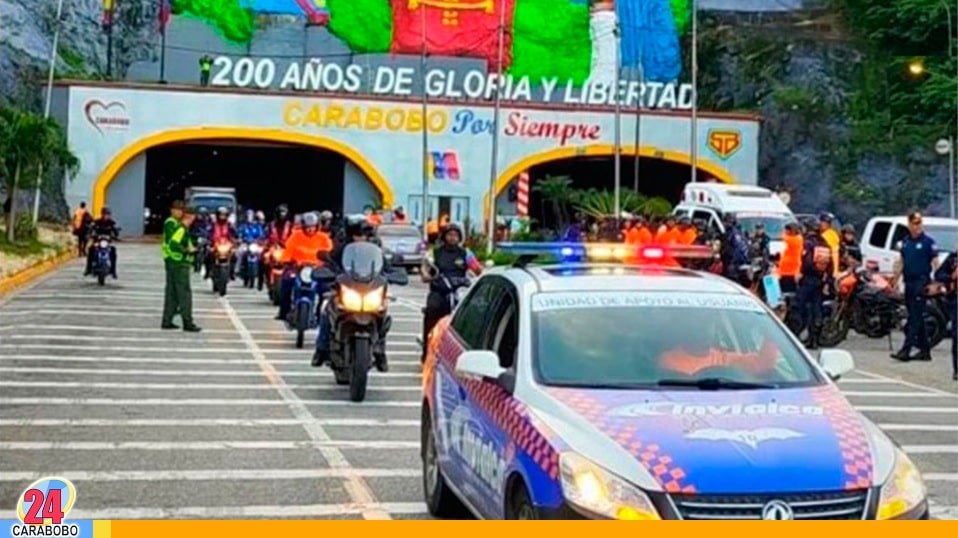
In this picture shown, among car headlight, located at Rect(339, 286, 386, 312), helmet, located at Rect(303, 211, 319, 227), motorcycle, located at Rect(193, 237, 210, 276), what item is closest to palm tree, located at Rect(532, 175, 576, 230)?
motorcycle, located at Rect(193, 237, 210, 276)

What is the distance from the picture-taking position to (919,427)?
12000 millimetres

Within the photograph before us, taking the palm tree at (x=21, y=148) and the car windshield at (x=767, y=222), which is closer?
the car windshield at (x=767, y=222)

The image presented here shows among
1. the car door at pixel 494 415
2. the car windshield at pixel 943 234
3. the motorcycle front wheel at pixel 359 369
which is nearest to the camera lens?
the car door at pixel 494 415

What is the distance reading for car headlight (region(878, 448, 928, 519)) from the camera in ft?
17.7

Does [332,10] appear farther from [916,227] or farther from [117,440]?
[117,440]

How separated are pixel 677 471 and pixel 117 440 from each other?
19.5ft

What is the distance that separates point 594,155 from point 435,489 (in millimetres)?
43076

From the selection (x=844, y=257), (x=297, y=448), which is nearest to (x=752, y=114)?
(x=844, y=257)

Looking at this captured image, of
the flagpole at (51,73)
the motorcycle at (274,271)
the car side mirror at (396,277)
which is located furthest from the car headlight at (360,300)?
the flagpole at (51,73)

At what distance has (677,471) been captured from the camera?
17.3ft

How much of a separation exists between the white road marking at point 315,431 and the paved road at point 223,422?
0.01 m

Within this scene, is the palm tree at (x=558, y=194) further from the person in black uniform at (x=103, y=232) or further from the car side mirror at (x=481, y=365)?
the car side mirror at (x=481, y=365)

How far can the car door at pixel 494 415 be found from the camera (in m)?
Result: 6.13

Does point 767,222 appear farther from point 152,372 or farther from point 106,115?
point 106,115
